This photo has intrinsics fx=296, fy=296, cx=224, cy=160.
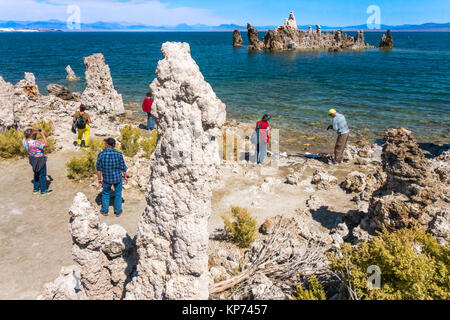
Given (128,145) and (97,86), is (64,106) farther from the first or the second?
(128,145)

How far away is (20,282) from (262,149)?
26.4ft

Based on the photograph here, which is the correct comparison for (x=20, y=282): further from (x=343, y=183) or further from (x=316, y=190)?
(x=343, y=183)

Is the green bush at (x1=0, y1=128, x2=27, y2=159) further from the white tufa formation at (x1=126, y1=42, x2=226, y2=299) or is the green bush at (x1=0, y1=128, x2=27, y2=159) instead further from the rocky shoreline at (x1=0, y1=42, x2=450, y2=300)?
the white tufa formation at (x1=126, y1=42, x2=226, y2=299)

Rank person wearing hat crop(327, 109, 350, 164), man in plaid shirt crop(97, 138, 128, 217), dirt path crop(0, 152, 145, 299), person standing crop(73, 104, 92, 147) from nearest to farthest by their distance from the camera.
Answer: dirt path crop(0, 152, 145, 299) → man in plaid shirt crop(97, 138, 128, 217) → person standing crop(73, 104, 92, 147) → person wearing hat crop(327, 109, 350, 164)

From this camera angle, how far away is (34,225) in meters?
6.81

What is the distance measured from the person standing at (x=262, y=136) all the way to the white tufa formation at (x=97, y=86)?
985 cm

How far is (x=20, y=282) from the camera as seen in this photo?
5129mm

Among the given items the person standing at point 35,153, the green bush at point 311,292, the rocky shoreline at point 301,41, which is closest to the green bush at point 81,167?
the person standing at point 35,153

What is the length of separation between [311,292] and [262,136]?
7028 millimetres

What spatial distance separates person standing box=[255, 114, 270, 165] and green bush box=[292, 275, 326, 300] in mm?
6644

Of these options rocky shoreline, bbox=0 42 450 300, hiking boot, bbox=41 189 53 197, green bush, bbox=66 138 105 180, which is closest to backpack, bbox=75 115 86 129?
green bush, bbox=66 138 105 180

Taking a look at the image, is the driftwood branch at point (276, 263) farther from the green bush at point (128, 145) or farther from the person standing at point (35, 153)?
the green bush at point (128, 145)

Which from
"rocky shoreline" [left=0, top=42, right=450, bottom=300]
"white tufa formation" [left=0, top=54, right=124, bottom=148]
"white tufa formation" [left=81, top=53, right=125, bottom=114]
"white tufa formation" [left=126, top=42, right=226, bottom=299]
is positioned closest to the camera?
"white tufa formation" [left=126, top=42, right=226, bottom=299]

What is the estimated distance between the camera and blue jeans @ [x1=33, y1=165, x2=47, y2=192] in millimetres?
7905
